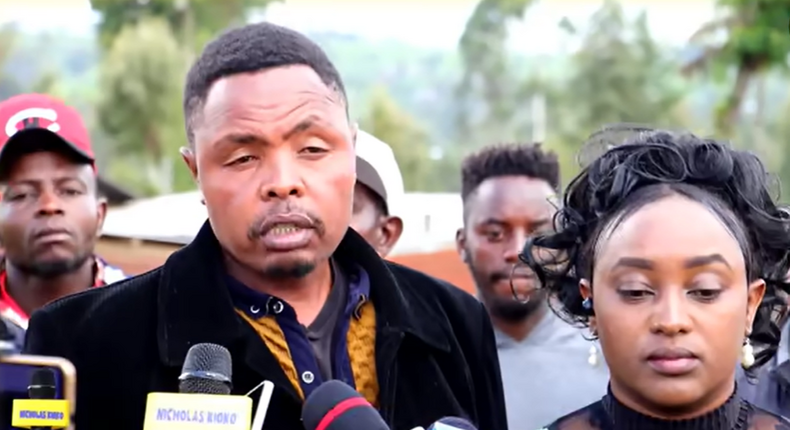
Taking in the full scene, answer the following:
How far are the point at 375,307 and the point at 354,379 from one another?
0.69 feet

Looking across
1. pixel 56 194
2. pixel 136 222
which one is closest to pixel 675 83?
pixel 136 222

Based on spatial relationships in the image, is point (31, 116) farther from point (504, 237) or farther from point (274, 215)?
point (274, 215)

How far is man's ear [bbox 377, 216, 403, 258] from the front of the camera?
14.6ft

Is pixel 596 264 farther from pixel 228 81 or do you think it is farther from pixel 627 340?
pixel 228 81

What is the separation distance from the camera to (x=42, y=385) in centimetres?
199

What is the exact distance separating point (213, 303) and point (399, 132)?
3379 centimetres

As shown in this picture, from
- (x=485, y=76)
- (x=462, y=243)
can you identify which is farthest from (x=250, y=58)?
(x=485, y=76)

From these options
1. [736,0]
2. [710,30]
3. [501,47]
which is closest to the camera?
[736,0]

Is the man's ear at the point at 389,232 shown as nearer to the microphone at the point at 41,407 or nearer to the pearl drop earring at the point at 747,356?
the pearl drop earring at the point at 747,356

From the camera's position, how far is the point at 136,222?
904 centimetres

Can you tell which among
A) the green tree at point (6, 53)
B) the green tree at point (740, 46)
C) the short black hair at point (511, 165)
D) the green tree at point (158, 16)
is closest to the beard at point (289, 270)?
the short black hair at point (511, 165)

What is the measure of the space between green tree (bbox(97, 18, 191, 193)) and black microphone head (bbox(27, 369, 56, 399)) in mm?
27673

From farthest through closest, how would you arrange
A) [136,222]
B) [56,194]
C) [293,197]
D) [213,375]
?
[136,222] < [56,194] < [293,197] < [213,375]

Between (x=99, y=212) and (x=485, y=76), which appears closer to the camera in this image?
(x=99, y=212)
